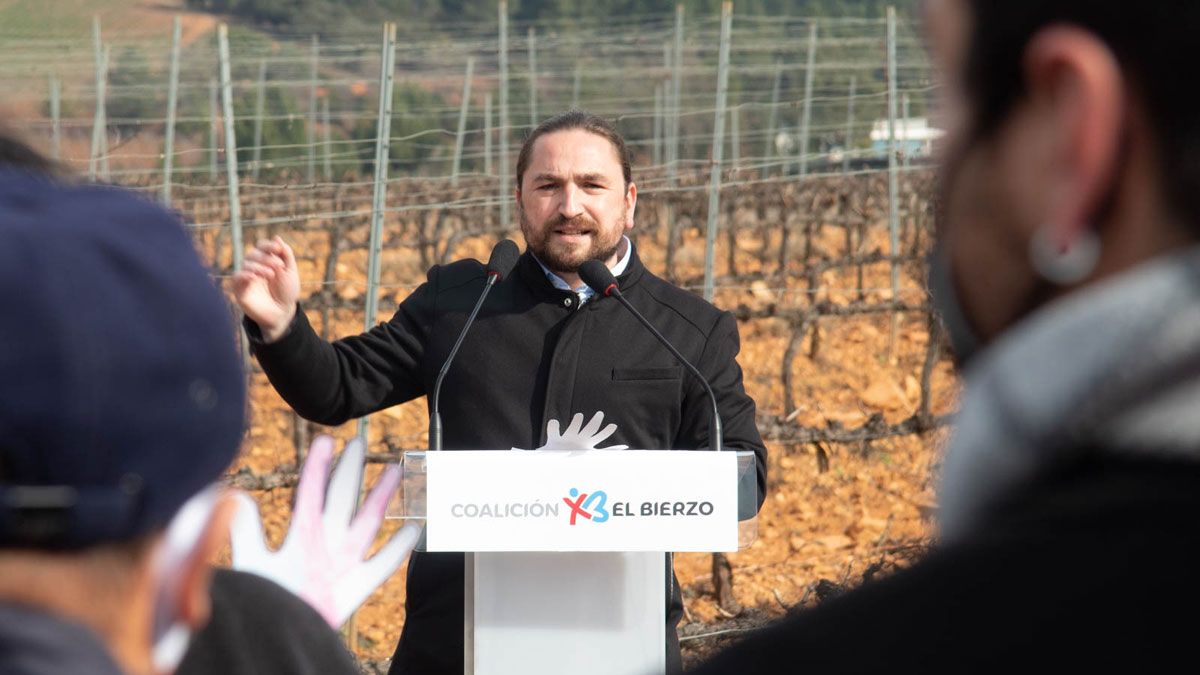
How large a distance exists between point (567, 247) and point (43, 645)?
8.69 feet

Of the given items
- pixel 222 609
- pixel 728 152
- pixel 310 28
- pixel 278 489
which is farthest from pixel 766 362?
pixel 310 28

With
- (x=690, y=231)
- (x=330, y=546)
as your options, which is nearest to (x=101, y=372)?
(x=330, y=546)

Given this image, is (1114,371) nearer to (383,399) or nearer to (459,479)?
(459,479)

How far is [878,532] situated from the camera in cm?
852

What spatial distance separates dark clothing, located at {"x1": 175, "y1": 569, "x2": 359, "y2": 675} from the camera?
117 centimetres

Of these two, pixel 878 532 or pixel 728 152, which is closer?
pixel 878 532

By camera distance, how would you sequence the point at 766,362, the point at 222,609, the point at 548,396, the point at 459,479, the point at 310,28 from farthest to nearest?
the point at 310,28
the point at 766,362
the point at 548,396
the point at 459,479
the point at 222,609

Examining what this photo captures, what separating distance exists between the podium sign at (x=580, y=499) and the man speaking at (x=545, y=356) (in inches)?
15.7

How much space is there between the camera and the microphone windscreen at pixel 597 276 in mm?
3254

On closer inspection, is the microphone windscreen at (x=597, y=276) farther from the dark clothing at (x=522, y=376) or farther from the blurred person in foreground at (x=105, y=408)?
the blurred person in foreground at (x=105, y=408)

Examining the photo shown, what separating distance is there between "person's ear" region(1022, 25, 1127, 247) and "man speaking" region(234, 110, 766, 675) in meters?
2.49

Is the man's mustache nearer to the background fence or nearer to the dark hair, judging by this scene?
the dark hair

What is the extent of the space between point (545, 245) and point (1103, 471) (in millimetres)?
2773

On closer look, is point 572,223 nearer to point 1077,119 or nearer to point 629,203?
point 629,203
